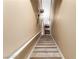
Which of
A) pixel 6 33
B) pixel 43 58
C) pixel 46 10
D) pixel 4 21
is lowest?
pixel 43 58

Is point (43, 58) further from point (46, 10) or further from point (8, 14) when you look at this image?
point (46, 10)

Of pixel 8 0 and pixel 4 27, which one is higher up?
pixel 8 0

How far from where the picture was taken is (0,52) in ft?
4.41

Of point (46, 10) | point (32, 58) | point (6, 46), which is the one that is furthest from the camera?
point (46, 10)

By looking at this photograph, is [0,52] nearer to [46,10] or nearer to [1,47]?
[1,47]

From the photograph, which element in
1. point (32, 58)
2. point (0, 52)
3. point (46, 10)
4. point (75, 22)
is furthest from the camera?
point (46, 10)

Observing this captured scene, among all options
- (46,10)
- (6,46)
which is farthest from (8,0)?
(46,10)

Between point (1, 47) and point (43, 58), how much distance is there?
2.14 metres

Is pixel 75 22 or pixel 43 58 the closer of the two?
pixel 75 22

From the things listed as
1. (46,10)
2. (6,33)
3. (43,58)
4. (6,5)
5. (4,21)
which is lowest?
(43,58)

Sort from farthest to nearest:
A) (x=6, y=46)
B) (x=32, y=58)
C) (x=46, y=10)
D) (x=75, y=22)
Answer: (x=46, y=10) < (x=32, y=58) < (x=75, y=22) < (x=6, y=46)

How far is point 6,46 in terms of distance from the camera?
1457mm

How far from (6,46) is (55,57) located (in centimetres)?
212

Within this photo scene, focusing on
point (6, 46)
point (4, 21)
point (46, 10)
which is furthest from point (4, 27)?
point (46, 10)
